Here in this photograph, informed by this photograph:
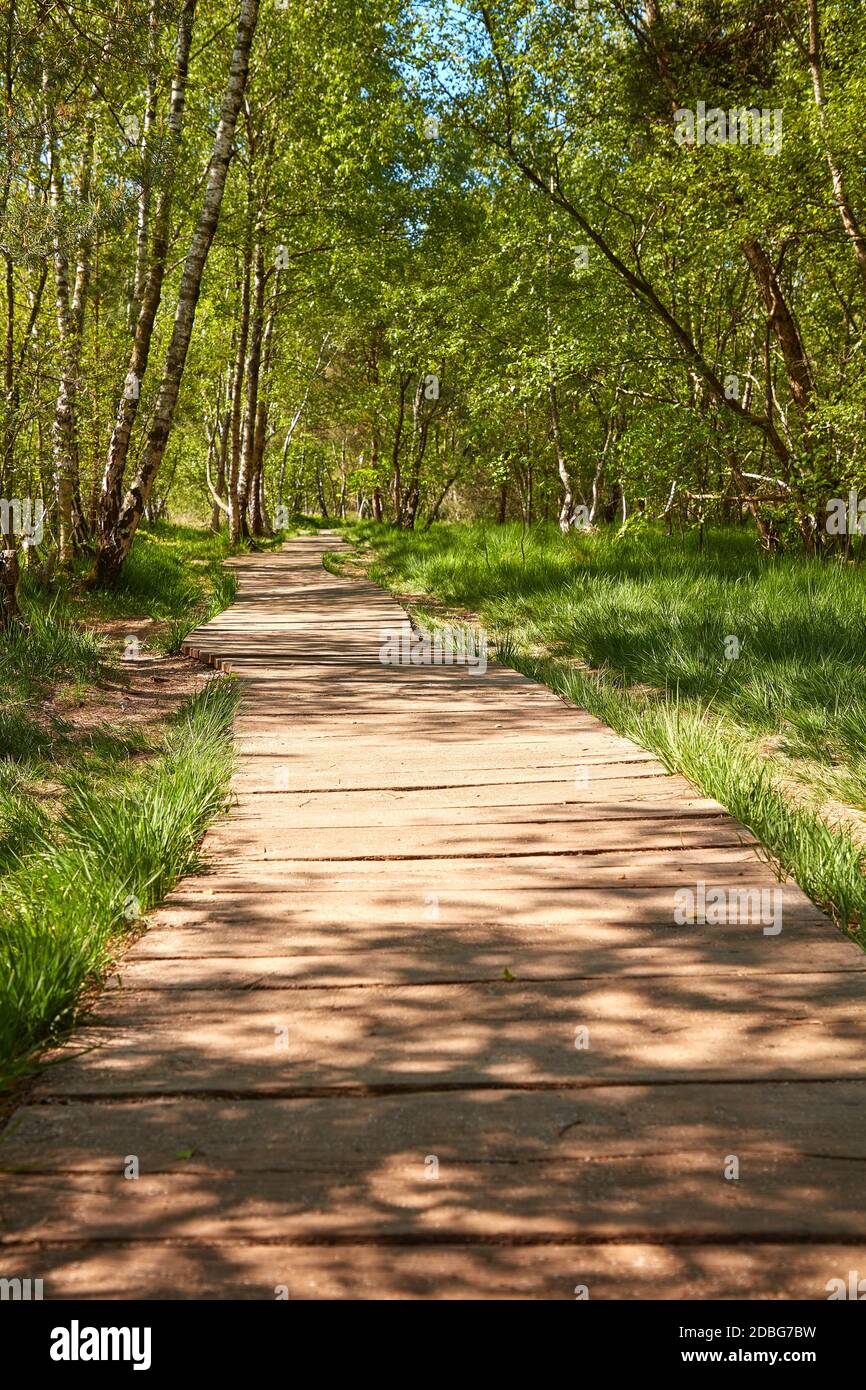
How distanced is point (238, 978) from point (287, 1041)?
0.34 metres

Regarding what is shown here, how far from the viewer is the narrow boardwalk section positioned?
1.54 metres

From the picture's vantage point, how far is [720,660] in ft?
20.3

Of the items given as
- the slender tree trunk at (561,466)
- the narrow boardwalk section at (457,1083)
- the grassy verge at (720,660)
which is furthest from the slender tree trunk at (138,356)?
the slender tree trunk at (561,466)

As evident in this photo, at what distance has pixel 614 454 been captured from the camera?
1125 cm

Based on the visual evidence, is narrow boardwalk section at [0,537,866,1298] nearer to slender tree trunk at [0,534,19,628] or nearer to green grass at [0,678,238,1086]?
green grass at [0,678,238,1086]

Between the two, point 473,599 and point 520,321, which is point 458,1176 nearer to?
point 473,599

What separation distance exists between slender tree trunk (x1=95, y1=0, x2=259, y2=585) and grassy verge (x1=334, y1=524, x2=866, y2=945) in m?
3.47

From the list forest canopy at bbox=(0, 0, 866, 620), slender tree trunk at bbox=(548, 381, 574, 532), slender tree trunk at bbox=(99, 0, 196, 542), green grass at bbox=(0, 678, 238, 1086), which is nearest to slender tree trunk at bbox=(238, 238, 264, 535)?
forest canopy at bbox=(0, 0, 866, 620)

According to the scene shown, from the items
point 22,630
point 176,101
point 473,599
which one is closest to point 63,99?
point 176,101

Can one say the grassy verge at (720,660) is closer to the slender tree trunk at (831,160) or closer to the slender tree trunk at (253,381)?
the slender tree trunk at (831,160)

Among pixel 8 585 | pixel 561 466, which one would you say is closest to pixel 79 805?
pixel 8 585

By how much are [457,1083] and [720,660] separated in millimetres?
4694

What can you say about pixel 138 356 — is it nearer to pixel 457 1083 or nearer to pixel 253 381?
pixel 253 381
